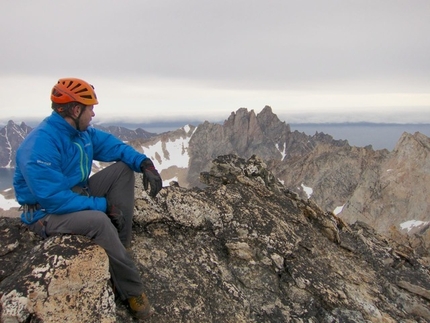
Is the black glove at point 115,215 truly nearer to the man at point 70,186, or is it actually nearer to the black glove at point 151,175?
the man at point 70,186

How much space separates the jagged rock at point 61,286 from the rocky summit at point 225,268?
0.06ft

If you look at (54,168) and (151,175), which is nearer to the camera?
(54,168)

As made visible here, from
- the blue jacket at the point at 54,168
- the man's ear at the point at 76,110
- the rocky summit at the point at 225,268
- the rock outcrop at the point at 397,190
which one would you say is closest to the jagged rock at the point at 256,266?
the rocky summit at the point at 225,268

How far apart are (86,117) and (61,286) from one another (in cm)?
358

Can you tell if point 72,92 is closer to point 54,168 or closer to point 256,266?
point 54,168

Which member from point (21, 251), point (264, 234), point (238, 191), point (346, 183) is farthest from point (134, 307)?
point (346, 183)

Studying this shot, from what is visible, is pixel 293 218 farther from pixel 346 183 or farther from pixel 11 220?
pixel 346 183

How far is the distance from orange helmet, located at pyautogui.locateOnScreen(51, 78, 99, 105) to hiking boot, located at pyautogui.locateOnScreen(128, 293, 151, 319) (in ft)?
14.7

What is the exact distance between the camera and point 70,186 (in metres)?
8.29

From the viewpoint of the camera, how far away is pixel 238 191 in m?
14.5

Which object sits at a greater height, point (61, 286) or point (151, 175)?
point (151, 175)

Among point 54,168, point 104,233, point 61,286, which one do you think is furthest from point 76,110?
point 61,286

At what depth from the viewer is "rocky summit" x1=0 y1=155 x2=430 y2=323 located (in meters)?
7.44

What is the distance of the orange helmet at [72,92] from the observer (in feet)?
26.0
